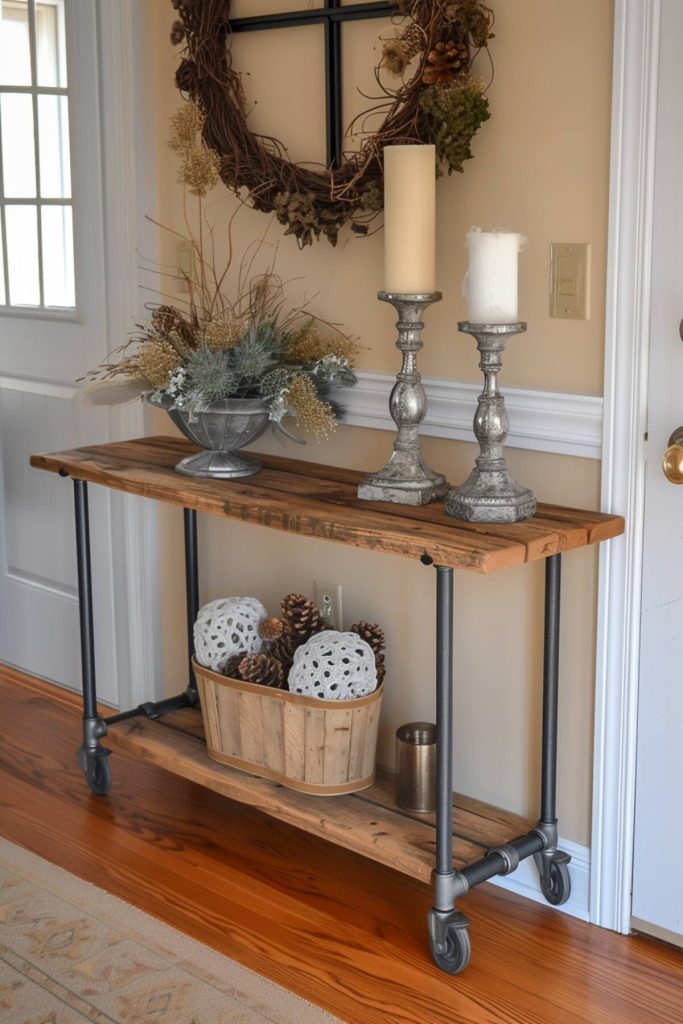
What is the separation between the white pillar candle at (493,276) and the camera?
71.6 inches

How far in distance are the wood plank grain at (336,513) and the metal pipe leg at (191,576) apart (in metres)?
0.19

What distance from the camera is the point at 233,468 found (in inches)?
87.7

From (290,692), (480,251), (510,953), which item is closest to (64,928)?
(290,692)

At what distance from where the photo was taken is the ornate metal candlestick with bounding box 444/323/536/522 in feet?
6.12

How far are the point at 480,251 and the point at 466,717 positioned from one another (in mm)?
871

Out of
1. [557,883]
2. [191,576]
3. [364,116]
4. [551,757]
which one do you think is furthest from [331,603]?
[364,116]

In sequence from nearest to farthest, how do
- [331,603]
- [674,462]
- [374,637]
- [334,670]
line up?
[674,462], [334,670], [374,637], [331,603]

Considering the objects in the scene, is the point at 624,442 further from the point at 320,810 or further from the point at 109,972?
the point at 109,972

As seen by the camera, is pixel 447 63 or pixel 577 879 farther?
pixel 577 879

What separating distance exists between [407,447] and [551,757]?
57 centimetres

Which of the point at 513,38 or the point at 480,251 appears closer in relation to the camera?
the point at 480,251

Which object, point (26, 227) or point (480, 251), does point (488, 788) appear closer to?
point (480, 251)

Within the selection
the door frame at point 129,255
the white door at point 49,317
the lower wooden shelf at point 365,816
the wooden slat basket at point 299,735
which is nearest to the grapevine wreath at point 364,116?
the door frame at point 129,255

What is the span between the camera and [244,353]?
7.22ft
